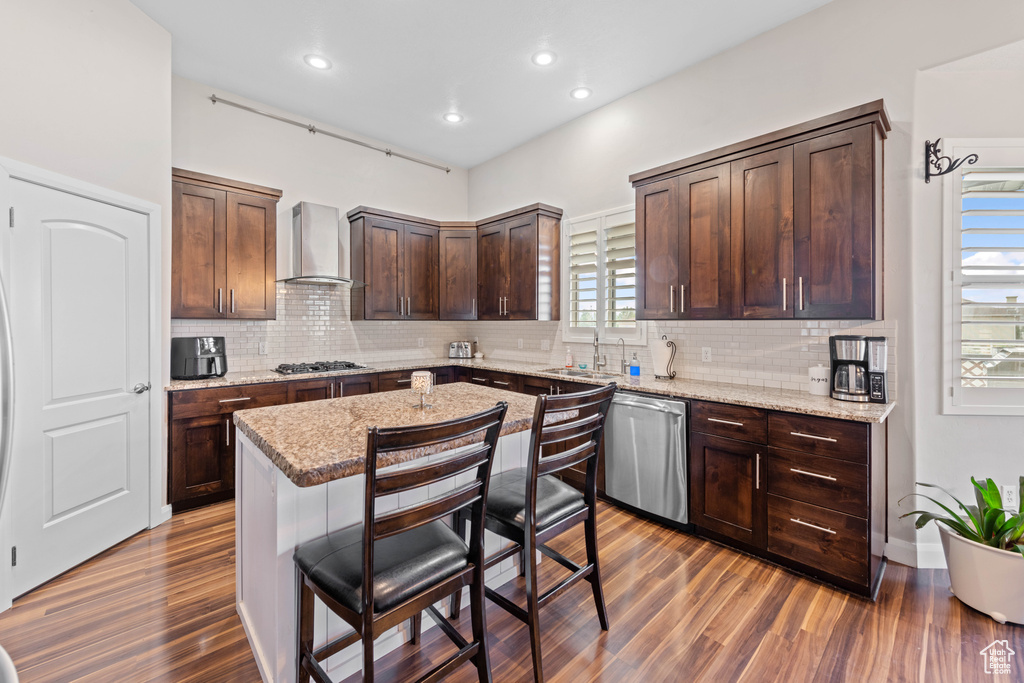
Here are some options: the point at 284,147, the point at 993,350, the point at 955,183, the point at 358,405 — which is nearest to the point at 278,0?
the point at 284,147

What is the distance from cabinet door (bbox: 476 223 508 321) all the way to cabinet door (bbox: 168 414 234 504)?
8.61ft

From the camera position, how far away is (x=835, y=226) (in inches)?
100

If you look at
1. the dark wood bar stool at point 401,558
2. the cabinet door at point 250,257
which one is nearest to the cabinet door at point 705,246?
the dark wood bar stool at point 401,558

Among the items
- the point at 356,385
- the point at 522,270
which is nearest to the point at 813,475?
the point at 522,270

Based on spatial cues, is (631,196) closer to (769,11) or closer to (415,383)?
(769,11)

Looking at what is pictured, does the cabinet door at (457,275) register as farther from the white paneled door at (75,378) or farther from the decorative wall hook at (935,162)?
the decorative wall hook at (935,162)

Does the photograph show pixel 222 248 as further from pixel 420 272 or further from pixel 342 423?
pixel 342 423

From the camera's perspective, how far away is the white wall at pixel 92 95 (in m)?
2.37

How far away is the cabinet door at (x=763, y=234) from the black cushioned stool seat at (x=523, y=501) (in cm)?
180

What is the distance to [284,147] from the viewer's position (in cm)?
438

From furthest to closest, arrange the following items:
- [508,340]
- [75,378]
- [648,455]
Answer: [508,340] < [648,455] < [75,378]

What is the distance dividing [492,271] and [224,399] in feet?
9.06

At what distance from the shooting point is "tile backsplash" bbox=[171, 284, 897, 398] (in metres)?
3.00

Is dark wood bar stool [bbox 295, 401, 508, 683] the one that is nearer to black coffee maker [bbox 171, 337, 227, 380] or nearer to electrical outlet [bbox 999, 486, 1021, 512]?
black coffee maker [bbox 171, 337, 227, 380]
